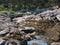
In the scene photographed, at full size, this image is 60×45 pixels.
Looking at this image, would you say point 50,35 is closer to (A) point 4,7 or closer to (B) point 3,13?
(B) point 3,13

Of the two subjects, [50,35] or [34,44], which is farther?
[50,35]

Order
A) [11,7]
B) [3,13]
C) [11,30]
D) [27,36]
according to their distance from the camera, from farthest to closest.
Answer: [11,7] < [3,13] < [11,30] < [27,36]

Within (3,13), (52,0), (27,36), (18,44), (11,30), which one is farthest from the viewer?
(52,0)

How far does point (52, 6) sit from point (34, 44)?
16.8m

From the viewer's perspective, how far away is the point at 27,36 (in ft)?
46.4

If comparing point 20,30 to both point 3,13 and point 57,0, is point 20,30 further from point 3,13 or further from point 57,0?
point 57,0

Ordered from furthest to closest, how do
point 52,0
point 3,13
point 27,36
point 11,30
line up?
point 52,0 < point 3,13 < point 11,30 < point 27,36

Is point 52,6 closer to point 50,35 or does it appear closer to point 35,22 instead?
point 35,22

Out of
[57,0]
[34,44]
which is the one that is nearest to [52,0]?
[57,0]

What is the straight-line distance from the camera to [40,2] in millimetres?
29766

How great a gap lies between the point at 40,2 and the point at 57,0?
7.70 ft

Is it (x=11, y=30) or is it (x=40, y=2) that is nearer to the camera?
(x=11, y=30)

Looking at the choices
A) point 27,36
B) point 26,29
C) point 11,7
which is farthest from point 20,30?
point 11,7

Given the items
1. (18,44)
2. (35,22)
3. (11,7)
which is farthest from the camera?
(11,7)
